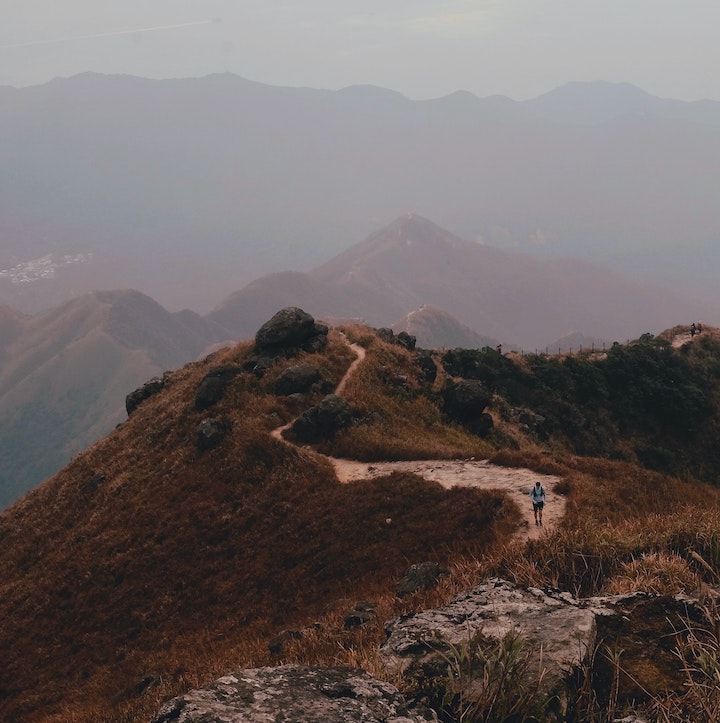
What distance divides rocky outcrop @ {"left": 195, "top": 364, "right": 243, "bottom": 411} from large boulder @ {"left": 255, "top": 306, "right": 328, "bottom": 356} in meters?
4.04

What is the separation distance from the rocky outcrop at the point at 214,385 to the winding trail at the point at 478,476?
903 cm

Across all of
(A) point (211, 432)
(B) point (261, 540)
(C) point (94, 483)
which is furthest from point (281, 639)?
(C) point (94, 483)

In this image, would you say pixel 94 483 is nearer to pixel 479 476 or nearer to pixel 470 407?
pixel 479 476

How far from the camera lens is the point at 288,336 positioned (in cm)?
5319

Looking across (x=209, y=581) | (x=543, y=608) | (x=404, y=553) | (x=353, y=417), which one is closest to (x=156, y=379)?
(x=353, y=417)

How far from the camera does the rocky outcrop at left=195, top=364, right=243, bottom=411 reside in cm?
4819

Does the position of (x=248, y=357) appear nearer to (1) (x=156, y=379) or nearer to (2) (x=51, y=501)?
(1) (x=156, y=379)

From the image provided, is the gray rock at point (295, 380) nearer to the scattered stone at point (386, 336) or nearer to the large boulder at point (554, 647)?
the scattered stone at point (386, 336)

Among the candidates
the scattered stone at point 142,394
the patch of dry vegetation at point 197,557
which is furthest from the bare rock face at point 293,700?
the scattered stone at point 142,394

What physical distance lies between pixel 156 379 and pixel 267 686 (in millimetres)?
63589

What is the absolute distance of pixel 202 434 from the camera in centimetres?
4281

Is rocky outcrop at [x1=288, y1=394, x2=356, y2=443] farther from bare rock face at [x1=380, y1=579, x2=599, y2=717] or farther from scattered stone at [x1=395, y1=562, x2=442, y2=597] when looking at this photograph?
bare rock face at [x1=380, y1=579, x2=599, y2=717]

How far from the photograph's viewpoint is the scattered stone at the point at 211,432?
1668 inches

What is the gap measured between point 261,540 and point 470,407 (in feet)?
77.7
